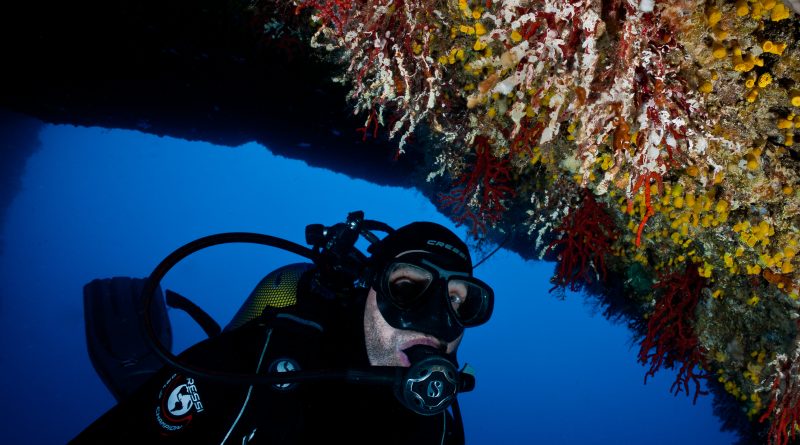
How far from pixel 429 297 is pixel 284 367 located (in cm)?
114

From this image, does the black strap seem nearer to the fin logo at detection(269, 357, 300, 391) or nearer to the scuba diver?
the scuba diver

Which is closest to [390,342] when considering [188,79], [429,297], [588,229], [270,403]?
[429,297]

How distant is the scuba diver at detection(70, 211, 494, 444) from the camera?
7.61ft

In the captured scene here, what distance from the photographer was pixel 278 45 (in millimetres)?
5297

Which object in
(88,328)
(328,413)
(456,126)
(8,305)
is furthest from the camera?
(8,305)

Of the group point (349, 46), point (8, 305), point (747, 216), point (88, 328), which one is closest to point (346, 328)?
point (349, 46)

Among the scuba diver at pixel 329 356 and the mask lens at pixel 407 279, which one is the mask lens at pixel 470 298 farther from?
the mask lens at pixel 407 279

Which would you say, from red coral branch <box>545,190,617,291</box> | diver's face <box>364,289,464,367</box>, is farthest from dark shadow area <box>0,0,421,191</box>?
diver's face <box>364,289,464,367</box>

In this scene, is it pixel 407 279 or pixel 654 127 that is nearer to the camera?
pixel 654 127

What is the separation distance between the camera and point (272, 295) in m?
3.35

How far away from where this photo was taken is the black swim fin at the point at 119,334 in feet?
24.3

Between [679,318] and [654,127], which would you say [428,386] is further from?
[679,318]

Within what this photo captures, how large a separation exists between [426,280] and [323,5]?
2813mm

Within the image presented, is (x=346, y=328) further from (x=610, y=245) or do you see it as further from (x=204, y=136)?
(x=204, y=136)
